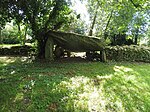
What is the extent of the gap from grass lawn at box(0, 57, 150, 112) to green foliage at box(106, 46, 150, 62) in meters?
3.60

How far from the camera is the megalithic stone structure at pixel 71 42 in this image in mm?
10102

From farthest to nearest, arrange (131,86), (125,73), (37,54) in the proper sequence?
(37,54)
(125,73)
(131,86)

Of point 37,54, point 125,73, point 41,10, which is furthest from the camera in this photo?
point 37,54

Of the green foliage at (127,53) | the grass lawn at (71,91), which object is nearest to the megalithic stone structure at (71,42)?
the green foliage at (127,53)

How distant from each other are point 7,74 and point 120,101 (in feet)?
13.3

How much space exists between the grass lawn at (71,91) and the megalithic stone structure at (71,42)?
7.70ft

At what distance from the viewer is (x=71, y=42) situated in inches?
401

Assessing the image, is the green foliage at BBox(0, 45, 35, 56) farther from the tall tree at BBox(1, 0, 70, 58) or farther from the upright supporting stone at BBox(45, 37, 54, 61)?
the upright supporting stone at BBox(45, 37, 54, 61)

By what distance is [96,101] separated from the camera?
564cm

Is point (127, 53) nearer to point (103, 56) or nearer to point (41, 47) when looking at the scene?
point (103, 56)

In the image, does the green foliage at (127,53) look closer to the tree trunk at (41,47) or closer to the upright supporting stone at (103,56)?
the upright supporting stone at (103,56)

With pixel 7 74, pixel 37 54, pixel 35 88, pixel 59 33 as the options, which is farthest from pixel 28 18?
pixel 35 88

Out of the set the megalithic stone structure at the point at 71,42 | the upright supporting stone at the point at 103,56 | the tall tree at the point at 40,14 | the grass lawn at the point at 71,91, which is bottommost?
the grass lawn at the point at 71,91

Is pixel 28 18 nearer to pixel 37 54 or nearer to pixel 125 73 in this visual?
pixel 37 54
